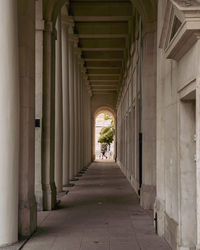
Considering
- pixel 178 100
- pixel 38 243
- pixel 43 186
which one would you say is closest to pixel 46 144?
pixel 43 186

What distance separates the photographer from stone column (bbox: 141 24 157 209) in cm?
1795

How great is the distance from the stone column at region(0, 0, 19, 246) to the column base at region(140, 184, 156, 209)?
7221 millimetres

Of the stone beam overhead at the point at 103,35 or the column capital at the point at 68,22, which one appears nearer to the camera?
the column capital at the point at 68,22

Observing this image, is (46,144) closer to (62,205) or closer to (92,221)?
(62,205)

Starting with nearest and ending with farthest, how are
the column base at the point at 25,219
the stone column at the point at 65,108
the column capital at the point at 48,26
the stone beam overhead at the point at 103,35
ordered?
the column base at the point at 25,219, the column capital at the point at 48,26, the stone column at the point at 65,108, the stone beam overhead at the point at 103,35

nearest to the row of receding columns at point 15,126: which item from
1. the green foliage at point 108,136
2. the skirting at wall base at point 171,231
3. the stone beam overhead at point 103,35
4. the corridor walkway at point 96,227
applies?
the corridor walkway at point 96,227

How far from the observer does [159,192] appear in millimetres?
12773

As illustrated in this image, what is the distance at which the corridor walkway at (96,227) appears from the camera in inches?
441

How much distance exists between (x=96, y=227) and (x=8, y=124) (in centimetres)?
442

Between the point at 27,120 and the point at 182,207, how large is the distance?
4985mm

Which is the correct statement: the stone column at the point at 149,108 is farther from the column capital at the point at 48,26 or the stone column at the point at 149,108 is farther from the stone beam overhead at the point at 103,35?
the stone beam overhead at the point at 103,35

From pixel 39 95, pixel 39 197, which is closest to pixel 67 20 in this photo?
pixel 39 95

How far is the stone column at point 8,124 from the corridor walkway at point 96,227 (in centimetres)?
78

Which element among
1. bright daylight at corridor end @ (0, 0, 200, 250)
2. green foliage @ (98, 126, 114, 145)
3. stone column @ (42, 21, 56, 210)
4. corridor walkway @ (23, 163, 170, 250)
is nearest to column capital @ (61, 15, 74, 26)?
bright daylight at corridor end @ (0, 0, 200, 250)
